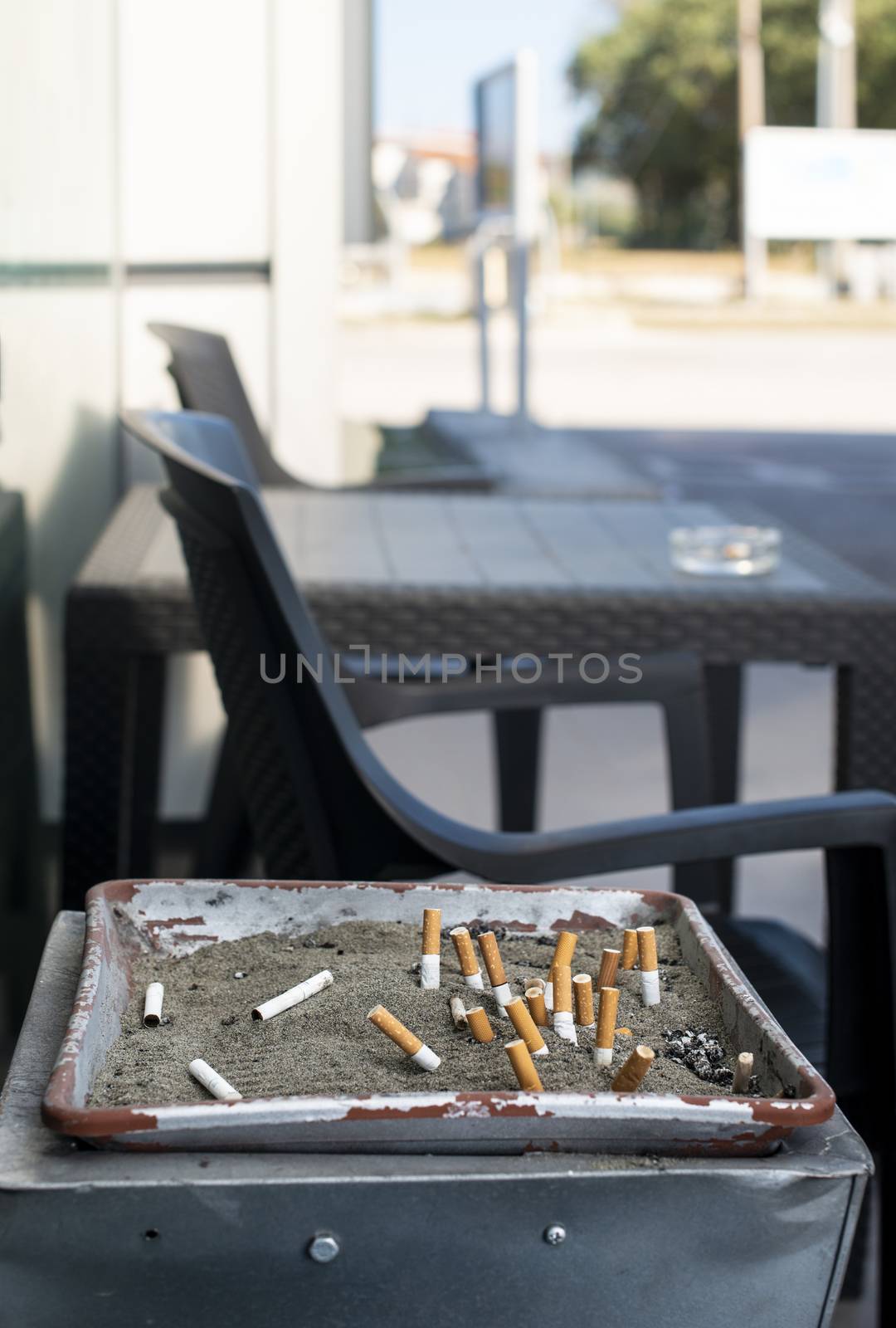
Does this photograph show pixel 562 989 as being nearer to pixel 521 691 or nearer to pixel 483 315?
pixel 521 691

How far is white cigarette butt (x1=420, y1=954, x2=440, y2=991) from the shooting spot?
837mm

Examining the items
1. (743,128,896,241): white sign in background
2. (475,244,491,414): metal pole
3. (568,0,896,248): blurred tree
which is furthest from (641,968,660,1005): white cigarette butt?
(568,0,896,248): blurred tree

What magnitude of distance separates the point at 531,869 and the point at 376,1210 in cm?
67

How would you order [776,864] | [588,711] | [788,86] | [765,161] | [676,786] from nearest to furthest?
[676,786]
[776,864]
[588,711]
[765,161]
[788,86]

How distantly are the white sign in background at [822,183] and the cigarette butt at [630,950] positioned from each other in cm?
1919

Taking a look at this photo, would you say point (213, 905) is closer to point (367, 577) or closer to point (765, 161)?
point (367, 577)

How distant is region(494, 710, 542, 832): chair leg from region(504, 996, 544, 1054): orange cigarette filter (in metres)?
1.90

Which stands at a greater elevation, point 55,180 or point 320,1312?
point 55,180

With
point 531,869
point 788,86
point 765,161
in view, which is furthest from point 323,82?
point 788,86

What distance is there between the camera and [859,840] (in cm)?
135

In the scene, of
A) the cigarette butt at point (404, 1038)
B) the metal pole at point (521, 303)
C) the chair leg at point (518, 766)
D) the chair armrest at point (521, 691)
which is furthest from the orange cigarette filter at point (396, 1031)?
the metal pole at point (521, 303)

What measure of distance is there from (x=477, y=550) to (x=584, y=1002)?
4.71 feet

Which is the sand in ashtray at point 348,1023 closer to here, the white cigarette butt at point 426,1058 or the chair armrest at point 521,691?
the white cigarette butt at point 426,1058

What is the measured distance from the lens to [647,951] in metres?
0.83
